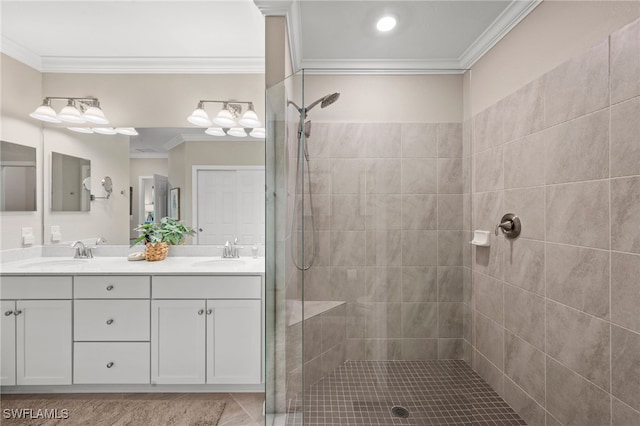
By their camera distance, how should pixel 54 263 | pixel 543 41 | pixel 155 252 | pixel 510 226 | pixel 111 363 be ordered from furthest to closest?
1. pixel 155 252
2. pixel 54 263
3. pixel 111 363
4. pixel 510 226
5. pixel 543 41

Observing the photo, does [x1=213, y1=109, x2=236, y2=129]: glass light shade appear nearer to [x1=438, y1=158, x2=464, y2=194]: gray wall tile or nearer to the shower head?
the shower head

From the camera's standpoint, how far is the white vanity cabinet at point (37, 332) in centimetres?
197

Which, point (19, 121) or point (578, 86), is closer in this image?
point (578, 86)

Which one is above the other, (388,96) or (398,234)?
(388,96)

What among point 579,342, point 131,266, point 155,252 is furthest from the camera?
point 155,252

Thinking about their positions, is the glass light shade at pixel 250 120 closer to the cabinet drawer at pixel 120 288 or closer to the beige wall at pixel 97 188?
the beige wall at pixel 97 188

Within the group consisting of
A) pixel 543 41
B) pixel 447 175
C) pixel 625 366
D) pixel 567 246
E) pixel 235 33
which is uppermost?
pixel 235 33

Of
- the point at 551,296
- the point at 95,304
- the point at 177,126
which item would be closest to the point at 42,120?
the point at 177,126

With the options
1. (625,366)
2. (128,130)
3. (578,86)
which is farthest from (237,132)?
(625,366)

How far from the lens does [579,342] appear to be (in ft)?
4.31

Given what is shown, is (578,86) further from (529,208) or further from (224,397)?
(224,397)

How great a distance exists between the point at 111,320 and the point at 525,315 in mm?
2526

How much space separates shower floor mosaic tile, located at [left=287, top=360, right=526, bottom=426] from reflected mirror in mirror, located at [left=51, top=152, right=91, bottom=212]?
8.21 feet

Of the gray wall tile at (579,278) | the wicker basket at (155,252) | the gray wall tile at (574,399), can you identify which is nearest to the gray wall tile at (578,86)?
the gray wall tile at (579,278)
